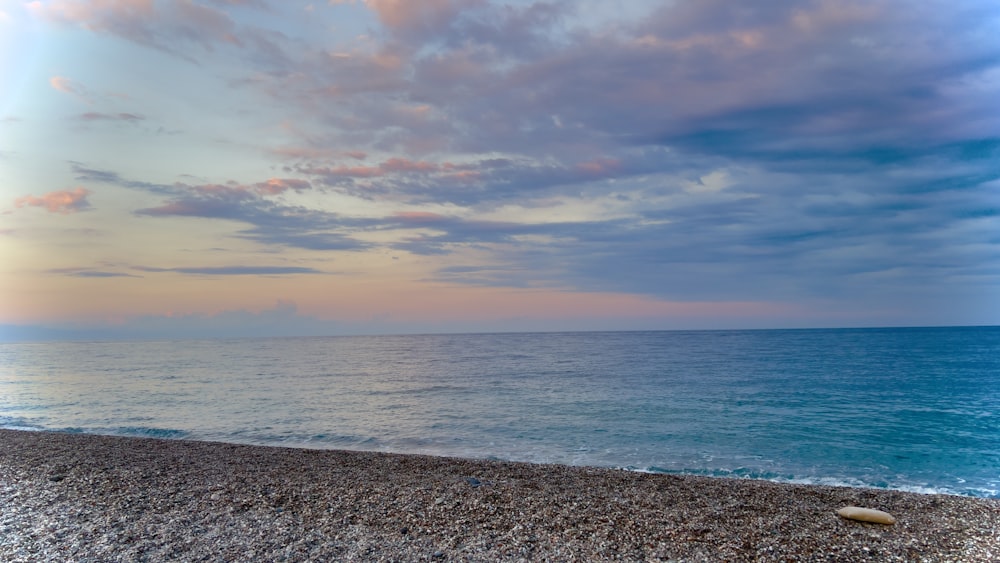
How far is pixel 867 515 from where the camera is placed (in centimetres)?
989

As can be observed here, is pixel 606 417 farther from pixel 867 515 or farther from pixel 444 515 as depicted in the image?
pixel 444 515

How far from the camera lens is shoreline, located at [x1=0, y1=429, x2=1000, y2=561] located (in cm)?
836

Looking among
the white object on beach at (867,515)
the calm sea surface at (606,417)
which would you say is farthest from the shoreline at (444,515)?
the calm sea surface at (606,417)

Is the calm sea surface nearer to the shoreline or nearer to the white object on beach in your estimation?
the shoreline

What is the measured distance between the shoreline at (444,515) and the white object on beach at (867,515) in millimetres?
181

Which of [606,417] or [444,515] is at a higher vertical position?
[444,515]

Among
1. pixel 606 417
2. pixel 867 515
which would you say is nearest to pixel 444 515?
pixel 867 515

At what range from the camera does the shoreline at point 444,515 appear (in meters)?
8.36

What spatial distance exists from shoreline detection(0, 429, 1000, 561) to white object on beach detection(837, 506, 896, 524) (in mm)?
181

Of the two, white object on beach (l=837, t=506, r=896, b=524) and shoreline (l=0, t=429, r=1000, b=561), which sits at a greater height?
white object on beach (l=837, t=506, r=896, b=524)

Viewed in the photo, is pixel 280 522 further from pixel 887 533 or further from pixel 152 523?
pixel 887 533

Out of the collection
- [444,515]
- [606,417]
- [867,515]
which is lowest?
[606,417]

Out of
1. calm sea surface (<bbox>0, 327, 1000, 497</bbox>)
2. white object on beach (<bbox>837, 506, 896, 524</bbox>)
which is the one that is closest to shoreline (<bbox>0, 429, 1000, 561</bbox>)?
white object on beach (<bbox>837, 506, 896, 524</bbox>)

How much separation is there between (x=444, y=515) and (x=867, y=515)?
7.82m
